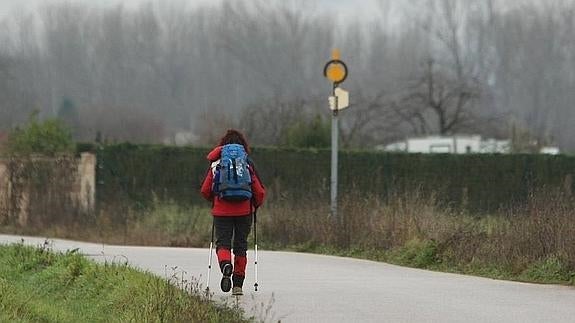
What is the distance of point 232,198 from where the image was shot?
440 inches

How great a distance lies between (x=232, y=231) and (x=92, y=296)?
1.82 meters

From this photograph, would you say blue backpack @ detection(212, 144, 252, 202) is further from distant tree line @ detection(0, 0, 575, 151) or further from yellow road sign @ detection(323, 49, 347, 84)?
distant tree line @ detection(0, 0, 575, 151)

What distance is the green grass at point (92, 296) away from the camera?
9.75m

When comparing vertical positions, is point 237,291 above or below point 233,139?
below

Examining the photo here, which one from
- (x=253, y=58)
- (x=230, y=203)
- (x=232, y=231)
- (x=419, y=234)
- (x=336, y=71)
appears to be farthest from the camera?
(x=253, y=58)

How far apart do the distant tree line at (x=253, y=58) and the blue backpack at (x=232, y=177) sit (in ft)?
199

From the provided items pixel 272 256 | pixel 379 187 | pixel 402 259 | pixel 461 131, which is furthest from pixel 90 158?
pixel 461 131

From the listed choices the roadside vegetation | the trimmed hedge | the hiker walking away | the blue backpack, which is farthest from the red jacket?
the trimmed hedge

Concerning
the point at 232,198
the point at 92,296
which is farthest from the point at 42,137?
the point at 232,198

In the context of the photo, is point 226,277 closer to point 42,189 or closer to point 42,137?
point 42,189

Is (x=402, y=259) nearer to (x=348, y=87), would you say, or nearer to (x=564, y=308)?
(x=564, y=308)

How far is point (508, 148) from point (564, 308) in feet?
120

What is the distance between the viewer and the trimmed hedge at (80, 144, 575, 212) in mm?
→ 30328

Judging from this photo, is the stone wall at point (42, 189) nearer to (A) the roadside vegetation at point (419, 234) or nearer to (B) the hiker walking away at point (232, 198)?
(A) the roadside vegetation at point (419, 234)
